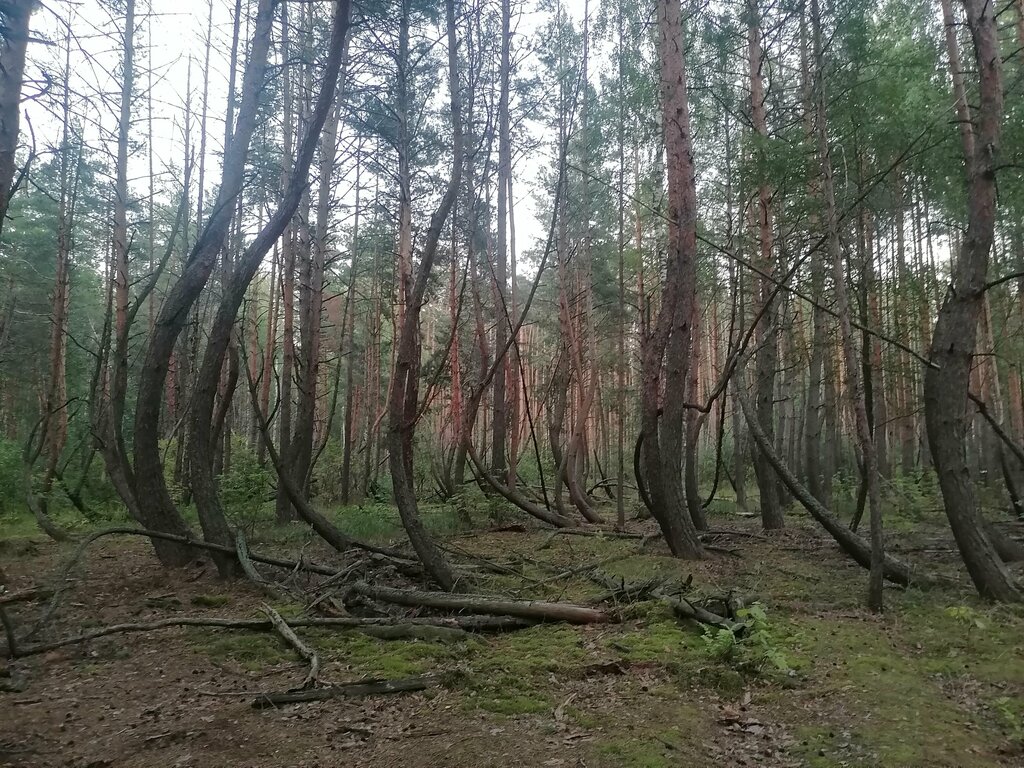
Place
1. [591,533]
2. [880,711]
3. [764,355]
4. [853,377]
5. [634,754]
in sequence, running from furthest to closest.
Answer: [764,355], [591,533], [853,377], [880,711], [634,754]

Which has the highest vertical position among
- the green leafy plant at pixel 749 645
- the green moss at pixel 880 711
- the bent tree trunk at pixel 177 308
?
the bent tree trunk at pixel 177 308

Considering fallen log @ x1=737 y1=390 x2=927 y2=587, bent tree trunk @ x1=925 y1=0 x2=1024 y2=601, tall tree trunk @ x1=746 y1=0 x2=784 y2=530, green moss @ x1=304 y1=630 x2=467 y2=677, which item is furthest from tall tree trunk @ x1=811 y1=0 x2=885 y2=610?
tall tree trunk @ x1=746 y1=0 x2=784 y2=530

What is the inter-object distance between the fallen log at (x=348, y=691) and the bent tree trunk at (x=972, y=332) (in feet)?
17.1

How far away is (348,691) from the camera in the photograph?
13.8ft

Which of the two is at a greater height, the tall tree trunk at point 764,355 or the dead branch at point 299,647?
the tall tree trunk at point 764,355

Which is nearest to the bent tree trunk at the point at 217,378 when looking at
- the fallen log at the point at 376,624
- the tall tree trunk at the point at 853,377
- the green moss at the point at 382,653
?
the fallen log at the point at 376,624

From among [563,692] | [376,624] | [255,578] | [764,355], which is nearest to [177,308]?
[255,578]

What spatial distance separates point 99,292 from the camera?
26.8m

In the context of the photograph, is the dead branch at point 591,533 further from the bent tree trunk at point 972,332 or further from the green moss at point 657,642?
the bent tree trunk at point 972,332

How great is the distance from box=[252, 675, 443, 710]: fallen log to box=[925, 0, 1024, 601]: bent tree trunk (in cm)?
522

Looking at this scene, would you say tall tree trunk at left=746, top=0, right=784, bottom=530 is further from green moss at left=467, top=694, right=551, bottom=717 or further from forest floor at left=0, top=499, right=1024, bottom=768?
green moss at left=467, top=694, right=551, bottom=717

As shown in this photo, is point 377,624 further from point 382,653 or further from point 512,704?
point 512,704

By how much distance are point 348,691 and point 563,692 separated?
144 cm

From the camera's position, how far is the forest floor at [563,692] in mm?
3406
